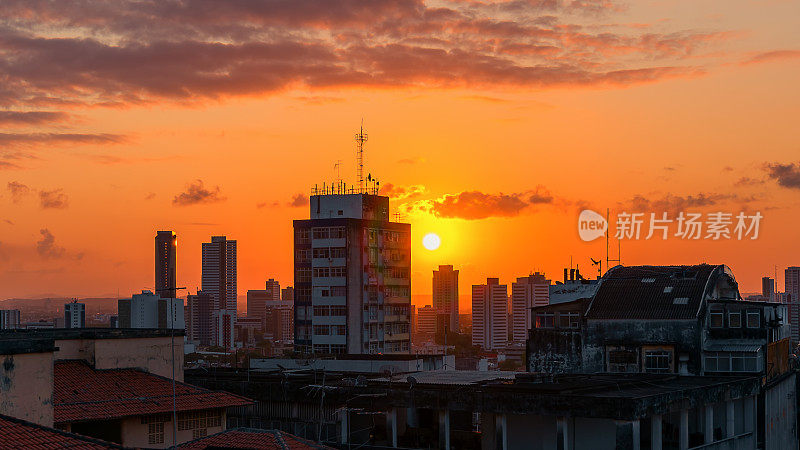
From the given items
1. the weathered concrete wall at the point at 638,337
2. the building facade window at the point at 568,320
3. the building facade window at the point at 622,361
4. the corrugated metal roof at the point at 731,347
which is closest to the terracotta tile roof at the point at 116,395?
the weathered concrete wall at the point at 638,337

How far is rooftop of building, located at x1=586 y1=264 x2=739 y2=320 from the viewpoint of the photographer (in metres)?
67.3

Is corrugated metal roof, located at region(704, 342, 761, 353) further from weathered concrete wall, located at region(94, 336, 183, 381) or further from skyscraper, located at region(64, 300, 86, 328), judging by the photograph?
skyscraper, located at region(64, 300, 86, 328)

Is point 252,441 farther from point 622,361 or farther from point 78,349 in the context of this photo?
point 622,361

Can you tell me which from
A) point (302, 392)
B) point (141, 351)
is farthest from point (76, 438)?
point (302, 392)

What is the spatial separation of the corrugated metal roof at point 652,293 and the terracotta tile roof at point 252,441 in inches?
1406

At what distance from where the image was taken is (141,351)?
167 ft

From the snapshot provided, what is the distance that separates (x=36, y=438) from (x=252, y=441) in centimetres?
1051

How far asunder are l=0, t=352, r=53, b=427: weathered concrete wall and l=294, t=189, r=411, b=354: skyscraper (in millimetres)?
86664

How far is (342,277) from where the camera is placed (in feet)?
416

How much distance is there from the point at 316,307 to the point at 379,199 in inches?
694

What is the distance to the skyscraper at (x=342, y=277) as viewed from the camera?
127125 mm

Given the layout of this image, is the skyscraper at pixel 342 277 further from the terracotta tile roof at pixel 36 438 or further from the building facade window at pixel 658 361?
the terracotta tile roof at pixel 36 438

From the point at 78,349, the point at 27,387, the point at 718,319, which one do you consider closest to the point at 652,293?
the point at 718,319

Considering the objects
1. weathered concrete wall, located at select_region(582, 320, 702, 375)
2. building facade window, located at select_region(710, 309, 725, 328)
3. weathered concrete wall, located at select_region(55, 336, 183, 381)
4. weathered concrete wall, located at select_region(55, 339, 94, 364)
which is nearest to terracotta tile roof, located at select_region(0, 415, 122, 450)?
weathered concrete wall, located at select_region(55, 336, 183, 381)
